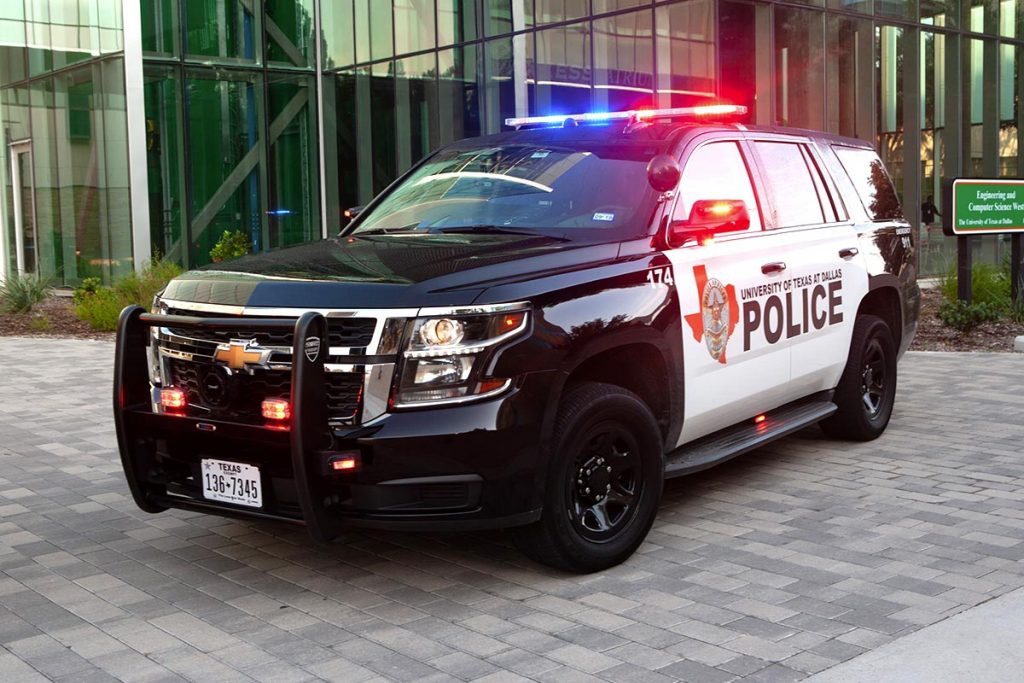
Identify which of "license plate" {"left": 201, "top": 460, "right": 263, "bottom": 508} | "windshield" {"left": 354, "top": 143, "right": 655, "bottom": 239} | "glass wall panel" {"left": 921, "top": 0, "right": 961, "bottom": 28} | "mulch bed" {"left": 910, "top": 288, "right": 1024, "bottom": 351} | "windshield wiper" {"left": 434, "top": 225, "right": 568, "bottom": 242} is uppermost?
"glass wall panel" {"left": 921, "top": 0, "right": 961, "bottom": 28}

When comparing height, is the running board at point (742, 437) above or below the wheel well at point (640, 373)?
below

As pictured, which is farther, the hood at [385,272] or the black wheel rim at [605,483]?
the black wheel rim at [605,483]

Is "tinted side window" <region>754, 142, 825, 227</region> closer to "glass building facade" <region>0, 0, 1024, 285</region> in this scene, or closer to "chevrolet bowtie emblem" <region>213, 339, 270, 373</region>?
"chevrolet bowtie emblem" <region>213, 339, 270, 373</region>

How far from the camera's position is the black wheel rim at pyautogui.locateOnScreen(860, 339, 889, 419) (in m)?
7.23

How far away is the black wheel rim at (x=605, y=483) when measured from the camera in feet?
15.6

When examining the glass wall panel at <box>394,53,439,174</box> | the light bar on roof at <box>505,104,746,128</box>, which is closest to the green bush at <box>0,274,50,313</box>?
the glass wall panel at <box>394,53,439,174</box>

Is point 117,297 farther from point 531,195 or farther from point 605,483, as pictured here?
point 605,483

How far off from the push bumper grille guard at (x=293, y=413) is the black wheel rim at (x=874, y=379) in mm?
4135

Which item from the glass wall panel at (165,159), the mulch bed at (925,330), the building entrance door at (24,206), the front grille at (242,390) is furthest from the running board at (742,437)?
the building entrance door at (24,206)

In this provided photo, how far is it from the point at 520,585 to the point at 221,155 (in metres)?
22.3

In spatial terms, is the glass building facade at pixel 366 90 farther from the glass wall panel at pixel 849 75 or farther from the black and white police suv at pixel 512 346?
the black and white police suv at pixel 512 346

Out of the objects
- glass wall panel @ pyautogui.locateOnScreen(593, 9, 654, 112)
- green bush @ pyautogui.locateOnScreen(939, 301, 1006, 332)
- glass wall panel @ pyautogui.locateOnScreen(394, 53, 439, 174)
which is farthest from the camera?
glass wall panel @ pyautogui.locateOnScreen(394, 53, 439, 174)

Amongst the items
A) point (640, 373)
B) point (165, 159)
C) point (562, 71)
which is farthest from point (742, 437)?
point (165, 159)

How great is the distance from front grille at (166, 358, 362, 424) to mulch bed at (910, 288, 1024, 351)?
903 cm
